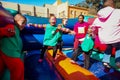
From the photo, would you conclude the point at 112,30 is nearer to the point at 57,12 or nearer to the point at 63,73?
the point at 63,73

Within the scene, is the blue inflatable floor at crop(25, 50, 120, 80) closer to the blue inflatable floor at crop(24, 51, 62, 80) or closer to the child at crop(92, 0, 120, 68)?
the blue inflatable floor at crop(24, 51, 62, 80)

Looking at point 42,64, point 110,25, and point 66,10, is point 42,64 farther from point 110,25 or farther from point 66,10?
point 66,10

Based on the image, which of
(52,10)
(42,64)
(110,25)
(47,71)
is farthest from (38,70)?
(52,10)

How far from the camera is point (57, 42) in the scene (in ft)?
17.8

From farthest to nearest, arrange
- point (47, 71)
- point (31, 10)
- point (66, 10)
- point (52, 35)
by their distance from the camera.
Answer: point (66, 10), point (31, 10), point (52, 35), point (47, 71)

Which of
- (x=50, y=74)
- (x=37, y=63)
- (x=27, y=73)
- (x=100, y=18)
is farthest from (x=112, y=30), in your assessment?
(x=37, y=63)

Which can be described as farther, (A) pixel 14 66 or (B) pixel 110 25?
(B) pixel 110 25

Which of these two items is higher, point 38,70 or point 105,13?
point 105,13

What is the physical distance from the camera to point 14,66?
2770mm

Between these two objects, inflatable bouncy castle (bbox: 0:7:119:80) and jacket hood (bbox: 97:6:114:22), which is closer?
jacket hood (bbox: 97:6:114:22)

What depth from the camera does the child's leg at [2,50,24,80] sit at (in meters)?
2.77

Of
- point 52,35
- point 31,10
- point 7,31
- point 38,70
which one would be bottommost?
point 38,70

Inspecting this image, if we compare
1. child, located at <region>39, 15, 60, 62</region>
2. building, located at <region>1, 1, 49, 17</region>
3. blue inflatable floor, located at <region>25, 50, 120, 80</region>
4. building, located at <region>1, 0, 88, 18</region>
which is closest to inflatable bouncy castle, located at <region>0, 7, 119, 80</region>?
blue inflatable floor, located at <region>25, 50, 120, 80</region>

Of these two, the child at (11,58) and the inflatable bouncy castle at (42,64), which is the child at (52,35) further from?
the child at (11,58)
